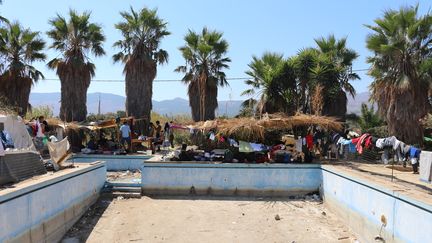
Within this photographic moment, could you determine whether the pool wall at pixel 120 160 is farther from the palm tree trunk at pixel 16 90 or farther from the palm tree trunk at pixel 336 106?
the palm tree trunk at pixel 336 106

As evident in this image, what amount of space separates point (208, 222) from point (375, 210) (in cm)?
439

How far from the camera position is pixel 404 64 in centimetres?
1847

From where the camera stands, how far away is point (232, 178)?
592 inches

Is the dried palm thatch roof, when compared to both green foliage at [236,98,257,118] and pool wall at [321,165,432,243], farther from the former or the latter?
green foliage at [236,98,257,118]

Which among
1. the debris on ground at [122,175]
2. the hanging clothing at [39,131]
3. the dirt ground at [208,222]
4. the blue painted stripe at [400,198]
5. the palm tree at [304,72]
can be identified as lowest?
the dirt ground at [208,222]

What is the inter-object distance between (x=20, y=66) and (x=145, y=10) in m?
7.50

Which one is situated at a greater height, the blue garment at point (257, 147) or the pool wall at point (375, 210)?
the blue garment at point (257, 147)

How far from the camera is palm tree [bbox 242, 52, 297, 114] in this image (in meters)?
21.5

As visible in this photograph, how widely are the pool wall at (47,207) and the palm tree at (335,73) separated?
12946 millimetres

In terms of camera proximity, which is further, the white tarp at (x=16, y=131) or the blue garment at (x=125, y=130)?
the blue garment at (x=125, y=130)

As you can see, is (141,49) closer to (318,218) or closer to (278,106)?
(278,106)

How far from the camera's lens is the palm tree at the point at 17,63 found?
2334 cm

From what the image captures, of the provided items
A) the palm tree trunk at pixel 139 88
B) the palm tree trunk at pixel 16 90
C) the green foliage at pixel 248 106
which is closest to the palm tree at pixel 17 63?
the palm tree trunk at pixel 16 90

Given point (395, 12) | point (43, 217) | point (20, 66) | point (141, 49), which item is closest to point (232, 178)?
point (43, 217)
